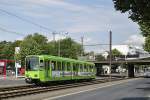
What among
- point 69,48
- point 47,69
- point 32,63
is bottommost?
point 47,69

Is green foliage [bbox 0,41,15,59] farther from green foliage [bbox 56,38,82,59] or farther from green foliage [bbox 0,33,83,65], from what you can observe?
green foliage [bbox 56,38,82,59]

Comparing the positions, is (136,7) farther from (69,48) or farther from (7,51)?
(7,51)

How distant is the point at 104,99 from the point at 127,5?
8094 mm

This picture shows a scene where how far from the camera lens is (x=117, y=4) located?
21.9 metres

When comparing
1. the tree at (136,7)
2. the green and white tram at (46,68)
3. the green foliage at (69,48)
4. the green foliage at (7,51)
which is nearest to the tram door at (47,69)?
the green and white tram at (46,68)

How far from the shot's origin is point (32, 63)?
41812 mm

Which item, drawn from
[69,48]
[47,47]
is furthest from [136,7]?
[69,48]

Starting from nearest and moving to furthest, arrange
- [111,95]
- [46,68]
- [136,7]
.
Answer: [136,7] < [111,95] < [46,68]

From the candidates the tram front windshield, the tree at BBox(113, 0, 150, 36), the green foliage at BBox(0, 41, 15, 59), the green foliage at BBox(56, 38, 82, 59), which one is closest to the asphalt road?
the tram front windshield

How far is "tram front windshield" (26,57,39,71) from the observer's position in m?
41.2

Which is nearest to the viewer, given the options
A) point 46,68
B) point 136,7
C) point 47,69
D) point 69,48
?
point 136,7

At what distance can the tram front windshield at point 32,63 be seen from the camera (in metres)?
41.2

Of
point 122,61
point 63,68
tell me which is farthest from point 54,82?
point 122,61

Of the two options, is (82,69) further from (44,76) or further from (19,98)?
(19,98)
